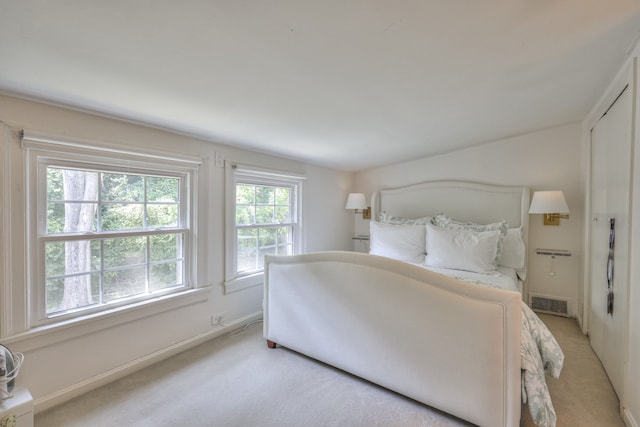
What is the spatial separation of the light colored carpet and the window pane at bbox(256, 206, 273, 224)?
1.34 m

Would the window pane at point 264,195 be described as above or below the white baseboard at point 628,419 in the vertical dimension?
above

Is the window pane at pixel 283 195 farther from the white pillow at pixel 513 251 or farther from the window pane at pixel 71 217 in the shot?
the white pillow at pixel 513 251

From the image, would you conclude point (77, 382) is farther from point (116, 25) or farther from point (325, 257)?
point (116, 25)

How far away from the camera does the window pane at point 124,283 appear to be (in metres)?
1.88

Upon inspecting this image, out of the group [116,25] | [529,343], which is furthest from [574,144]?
[116,25]

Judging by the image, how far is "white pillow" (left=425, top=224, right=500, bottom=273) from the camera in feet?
8.48

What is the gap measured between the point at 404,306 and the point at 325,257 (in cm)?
62

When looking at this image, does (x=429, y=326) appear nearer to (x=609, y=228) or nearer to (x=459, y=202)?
→ (x=609, y=228)

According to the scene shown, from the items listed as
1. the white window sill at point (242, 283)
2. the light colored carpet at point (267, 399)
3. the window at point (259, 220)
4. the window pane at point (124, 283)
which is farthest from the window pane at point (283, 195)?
the light colored carpet at point (267, 399)

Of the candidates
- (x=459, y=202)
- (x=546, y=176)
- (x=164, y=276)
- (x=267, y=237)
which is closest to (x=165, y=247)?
(x=164, y=276)

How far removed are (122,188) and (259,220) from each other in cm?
128

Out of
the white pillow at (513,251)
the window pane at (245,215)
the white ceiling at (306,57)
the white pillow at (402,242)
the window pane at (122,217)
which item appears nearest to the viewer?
the white ceiling at (306,57)

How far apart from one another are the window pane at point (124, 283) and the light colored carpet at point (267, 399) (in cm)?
56

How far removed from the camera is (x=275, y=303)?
2254mm
